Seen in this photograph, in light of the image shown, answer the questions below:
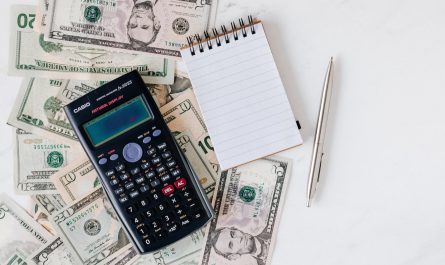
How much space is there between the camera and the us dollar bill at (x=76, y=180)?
731mm

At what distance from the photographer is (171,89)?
73 centimetres

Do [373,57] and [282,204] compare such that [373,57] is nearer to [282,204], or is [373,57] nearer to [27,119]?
[282,204]

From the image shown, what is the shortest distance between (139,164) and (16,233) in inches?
7.6

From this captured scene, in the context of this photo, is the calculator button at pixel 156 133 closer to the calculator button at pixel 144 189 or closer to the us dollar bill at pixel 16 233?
the calculator button at pixel 144 189

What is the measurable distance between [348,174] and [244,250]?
17cm

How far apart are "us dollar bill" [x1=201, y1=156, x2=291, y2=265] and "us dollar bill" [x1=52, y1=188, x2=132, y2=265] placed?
118 mm

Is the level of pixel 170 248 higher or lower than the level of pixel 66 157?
lower

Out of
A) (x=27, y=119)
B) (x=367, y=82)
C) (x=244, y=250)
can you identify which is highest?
(x=27, y=119)

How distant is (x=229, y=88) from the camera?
0.72 metres

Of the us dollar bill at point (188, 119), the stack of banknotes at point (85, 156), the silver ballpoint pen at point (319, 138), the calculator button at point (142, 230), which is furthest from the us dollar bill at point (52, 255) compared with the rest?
the silver ballpoint pen at point (319, 138)

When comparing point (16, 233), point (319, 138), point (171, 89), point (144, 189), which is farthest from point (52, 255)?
point (319, 138)

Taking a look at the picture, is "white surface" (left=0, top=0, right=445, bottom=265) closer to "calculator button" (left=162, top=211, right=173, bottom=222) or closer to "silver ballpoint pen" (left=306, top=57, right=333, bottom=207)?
"silver ballpoint pen" (left=306, top=57, right=333, bottom=207)

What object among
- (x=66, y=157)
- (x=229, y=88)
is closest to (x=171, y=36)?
(x=229, y=88)

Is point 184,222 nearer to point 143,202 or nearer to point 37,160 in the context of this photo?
point 143,202
